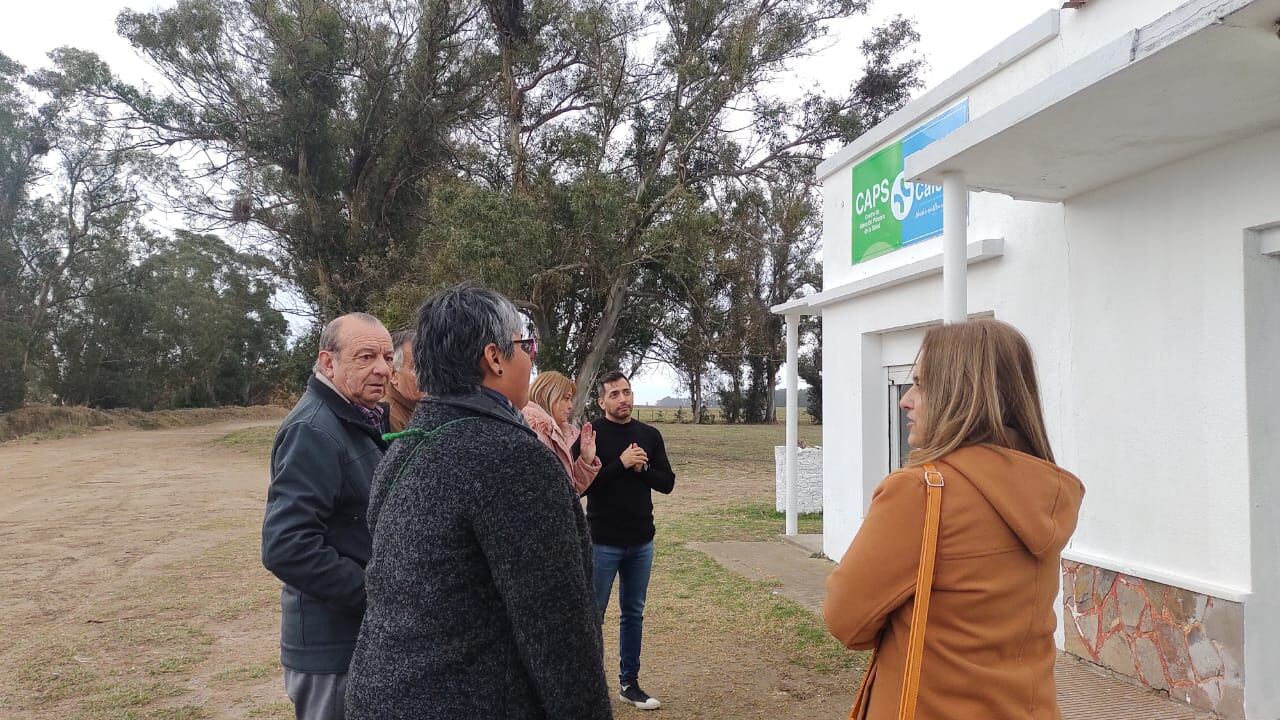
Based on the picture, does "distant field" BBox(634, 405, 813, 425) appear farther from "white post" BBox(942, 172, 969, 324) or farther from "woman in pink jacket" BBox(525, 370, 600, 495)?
"woman in pink jacket" BBox(525, 370, 600, 495)

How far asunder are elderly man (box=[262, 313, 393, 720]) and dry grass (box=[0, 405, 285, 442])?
34116 millimetres

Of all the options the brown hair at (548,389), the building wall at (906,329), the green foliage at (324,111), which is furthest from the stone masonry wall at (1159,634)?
the green foliage at (324,111)

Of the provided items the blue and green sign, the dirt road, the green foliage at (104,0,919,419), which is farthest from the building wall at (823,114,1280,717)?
the green foliage at (104,0,919,419)

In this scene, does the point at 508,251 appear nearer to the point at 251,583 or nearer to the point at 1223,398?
the point at 251,583

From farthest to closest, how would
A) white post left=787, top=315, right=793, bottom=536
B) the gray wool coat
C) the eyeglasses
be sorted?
white post left=787, top=315, right=793, bottom=536
the eyeglasses
the gray wool coat

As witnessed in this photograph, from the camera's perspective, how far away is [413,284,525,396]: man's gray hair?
5.72 feet

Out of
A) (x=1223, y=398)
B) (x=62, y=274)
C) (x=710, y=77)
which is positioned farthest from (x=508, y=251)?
(x=62, y=274)

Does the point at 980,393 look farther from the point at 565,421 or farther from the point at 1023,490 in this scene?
the point at 565,421

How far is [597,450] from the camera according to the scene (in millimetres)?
4691

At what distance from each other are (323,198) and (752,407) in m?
30.4

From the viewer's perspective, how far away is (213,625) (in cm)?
691

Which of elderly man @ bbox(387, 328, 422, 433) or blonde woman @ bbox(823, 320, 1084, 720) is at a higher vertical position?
elderly man @ bbox(387, 328, 422, 433)

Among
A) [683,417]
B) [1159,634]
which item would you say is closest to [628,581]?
[1159,634]

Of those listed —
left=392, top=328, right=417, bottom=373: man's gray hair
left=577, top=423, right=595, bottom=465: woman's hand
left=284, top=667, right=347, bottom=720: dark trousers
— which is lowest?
left=284, top=667, right=347, bottom=720: dark trousers
